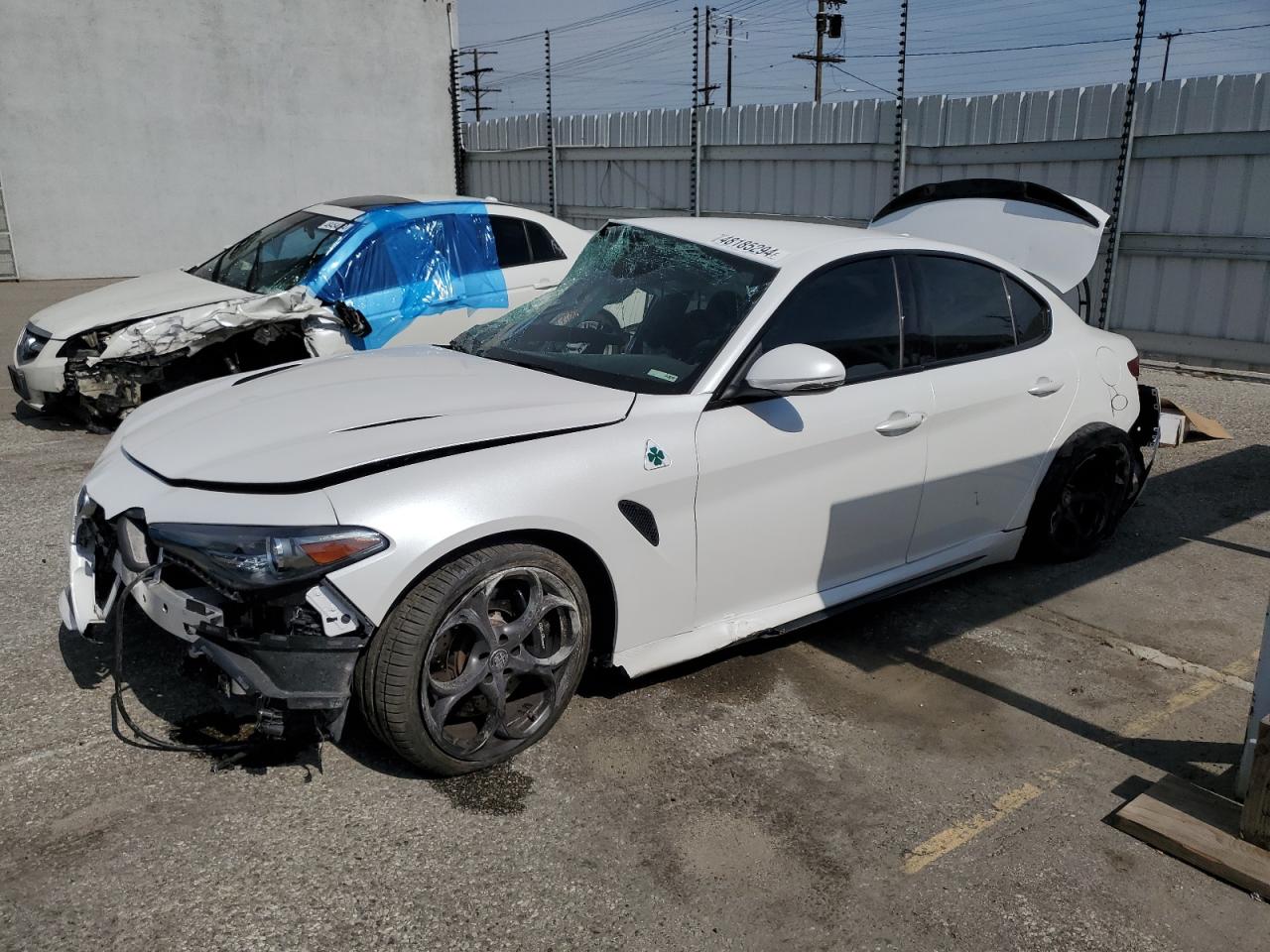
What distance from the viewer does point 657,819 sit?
10.2 feet

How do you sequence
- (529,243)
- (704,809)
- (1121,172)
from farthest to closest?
1. (1121,172)
2. (529,243)
3. (704,809)

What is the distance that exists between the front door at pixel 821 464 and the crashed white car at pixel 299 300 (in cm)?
429

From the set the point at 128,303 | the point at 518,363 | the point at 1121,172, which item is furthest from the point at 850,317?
the point at 1121,172

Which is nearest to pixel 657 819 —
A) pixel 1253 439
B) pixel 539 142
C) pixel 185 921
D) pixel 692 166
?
pixel 185 921

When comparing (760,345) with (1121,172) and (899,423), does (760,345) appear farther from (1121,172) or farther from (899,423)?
(1121,172)

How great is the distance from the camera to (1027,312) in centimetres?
474

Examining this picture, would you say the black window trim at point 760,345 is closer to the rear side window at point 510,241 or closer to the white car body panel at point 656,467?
the white car body panel at point 656,467

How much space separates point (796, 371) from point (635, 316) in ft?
2.61

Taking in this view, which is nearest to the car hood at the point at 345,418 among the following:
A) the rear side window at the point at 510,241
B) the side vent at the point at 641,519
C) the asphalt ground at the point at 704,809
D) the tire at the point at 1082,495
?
the side vent at the point at 641,519

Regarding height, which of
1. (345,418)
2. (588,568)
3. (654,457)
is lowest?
(588,568)

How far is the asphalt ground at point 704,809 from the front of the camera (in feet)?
8.80

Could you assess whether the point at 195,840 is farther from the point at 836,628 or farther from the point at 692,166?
the point at 692,166

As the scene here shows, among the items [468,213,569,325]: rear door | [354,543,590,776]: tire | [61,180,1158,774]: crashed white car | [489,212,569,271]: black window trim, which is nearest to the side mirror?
[61,180,1158,774]: crashed white car

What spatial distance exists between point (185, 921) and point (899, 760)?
2153 mm
